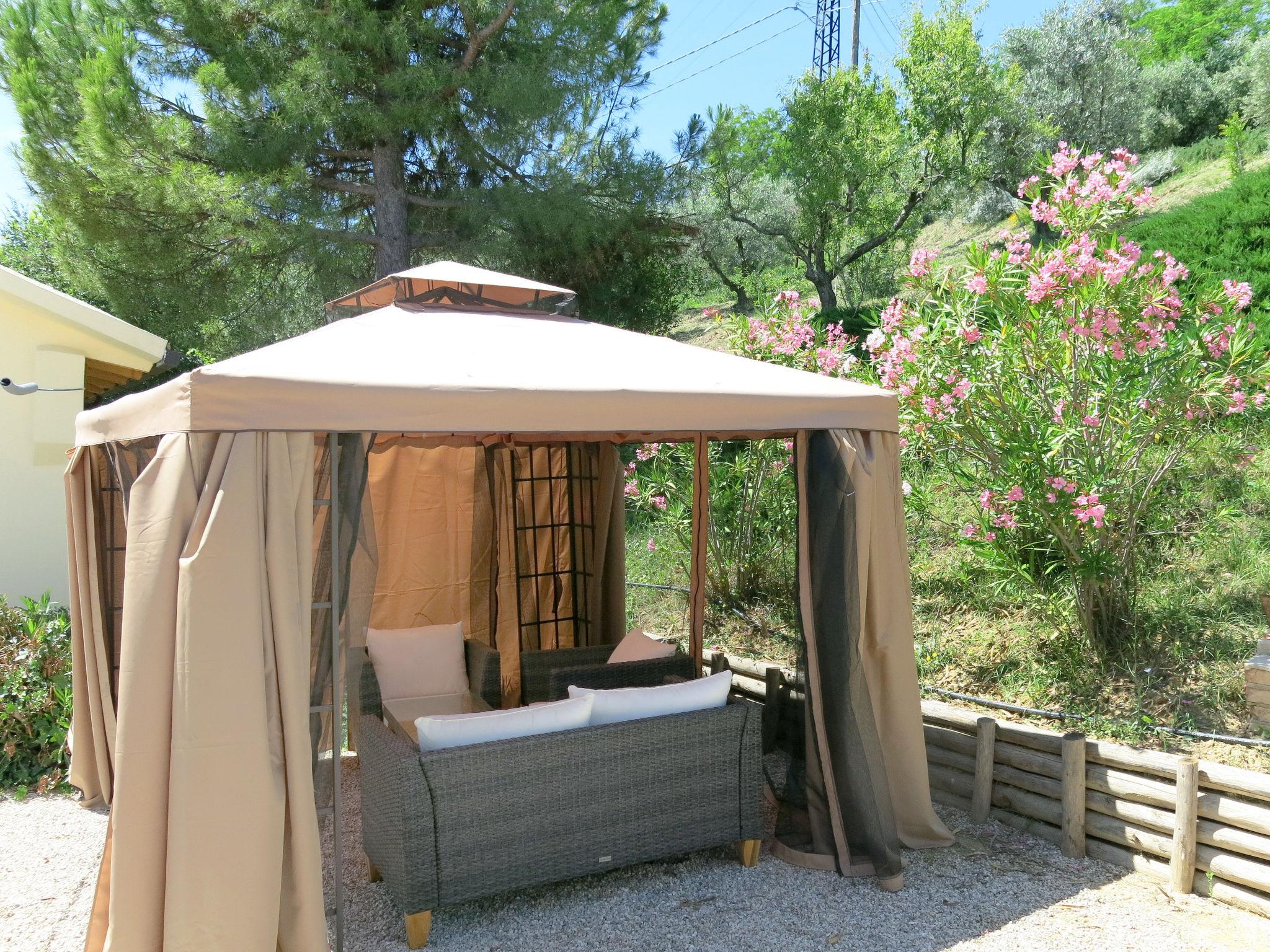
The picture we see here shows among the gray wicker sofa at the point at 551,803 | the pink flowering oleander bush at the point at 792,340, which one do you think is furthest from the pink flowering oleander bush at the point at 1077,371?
the gray wicker sofa at the point at 551,803

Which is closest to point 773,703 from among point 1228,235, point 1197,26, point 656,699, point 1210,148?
point 656,699

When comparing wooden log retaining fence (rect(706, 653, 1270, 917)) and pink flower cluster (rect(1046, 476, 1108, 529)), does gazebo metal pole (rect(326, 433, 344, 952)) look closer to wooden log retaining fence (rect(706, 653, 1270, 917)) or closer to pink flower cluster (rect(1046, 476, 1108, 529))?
wooden log retaining fence (rect(706, 653, 1270, 917))

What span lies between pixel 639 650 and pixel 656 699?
111 cm

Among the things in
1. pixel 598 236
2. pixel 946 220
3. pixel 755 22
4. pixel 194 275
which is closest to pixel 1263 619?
pixel 598 236

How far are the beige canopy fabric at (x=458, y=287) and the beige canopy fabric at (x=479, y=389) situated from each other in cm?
30

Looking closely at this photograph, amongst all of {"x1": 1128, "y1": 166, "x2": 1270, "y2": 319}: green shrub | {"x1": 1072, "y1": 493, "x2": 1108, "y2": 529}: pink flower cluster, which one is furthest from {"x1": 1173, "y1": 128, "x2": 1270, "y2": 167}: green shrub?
{"x1": 1072, "y1": 493, "x2": 1108, "y2": 529}: pink flower cluster

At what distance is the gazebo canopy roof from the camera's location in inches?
114

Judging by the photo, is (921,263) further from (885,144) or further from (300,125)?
(885,144)

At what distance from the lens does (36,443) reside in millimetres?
6887

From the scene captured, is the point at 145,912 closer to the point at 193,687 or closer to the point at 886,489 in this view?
the point at 193,687

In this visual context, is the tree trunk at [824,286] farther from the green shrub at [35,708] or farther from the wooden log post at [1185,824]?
the wooden log post at [1185,824]

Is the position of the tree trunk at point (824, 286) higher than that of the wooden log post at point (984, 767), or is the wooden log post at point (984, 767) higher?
the tree trunk at point (824, 286)

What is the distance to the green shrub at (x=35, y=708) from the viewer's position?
5.05m

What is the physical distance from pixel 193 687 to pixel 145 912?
0.66 m
